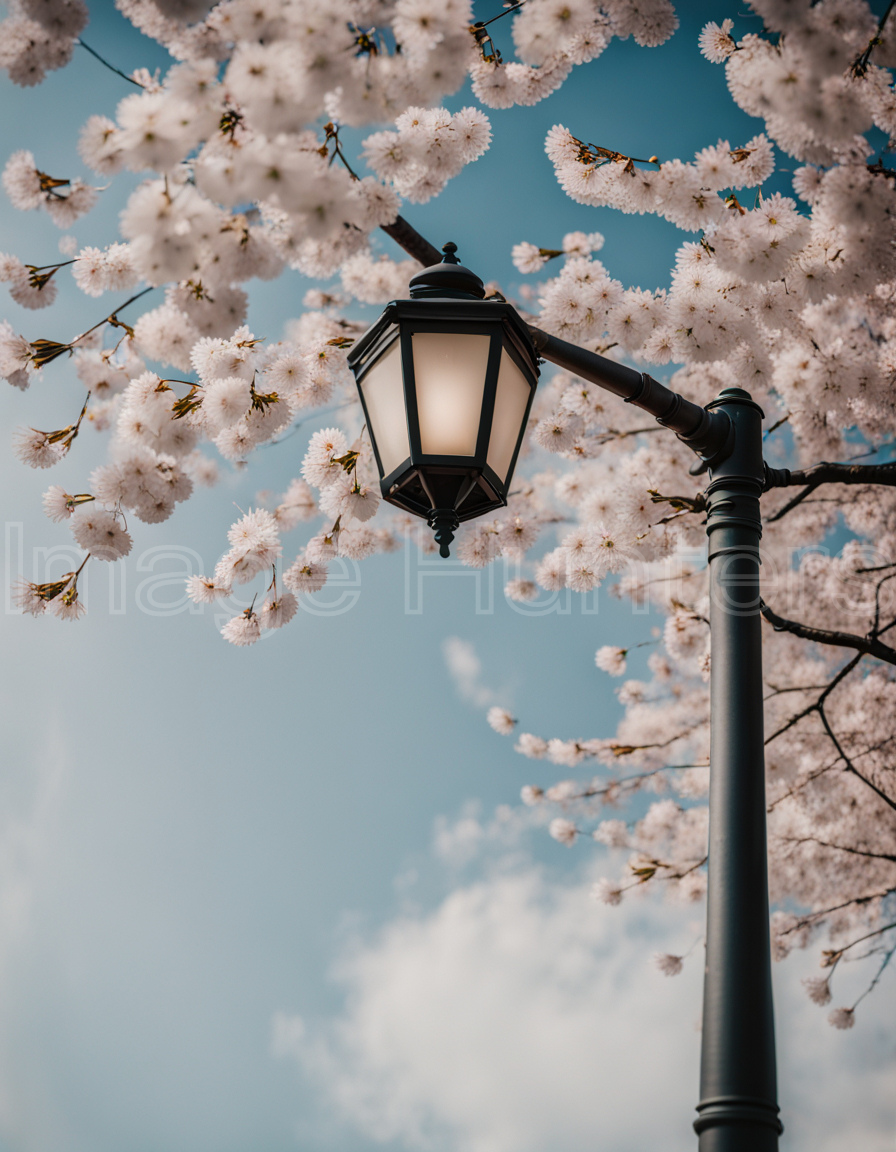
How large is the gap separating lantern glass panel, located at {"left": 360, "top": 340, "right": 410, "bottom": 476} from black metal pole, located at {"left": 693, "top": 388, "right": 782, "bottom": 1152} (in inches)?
36.7

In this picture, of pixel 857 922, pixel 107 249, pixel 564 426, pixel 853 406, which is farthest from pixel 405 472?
pixel 857 922

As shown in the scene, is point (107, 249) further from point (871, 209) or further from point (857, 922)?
point (857, 922)

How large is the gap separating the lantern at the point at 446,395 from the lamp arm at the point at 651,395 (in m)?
0.25

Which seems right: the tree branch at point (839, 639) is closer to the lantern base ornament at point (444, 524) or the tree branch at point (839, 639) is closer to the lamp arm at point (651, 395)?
the lamp arm at point (651, 395)

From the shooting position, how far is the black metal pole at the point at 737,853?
155cm

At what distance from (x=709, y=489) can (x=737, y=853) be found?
3.44ft

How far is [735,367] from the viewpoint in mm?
3506

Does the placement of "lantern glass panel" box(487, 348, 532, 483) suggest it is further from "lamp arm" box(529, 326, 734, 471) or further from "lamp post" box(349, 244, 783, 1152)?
"lamp arm" box(529, 326, 734, 471)

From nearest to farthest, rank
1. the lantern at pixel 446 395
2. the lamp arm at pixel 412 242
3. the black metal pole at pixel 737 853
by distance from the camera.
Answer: the black metal pole at pixel 737 853
the lantern at pixel 446 395
the lamp arm at pixel 412 242

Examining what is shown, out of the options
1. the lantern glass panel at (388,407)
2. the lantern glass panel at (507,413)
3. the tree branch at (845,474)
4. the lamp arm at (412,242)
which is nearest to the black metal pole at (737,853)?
the lantern glass panel at (507,413)

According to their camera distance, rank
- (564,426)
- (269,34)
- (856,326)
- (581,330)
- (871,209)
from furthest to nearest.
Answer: (856,326) < (564,426) < (581,330) < (871,209) < (269,34)

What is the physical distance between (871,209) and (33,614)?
297cm

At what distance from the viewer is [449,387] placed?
1969 mm

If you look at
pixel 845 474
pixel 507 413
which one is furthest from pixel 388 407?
pixel 845 474
